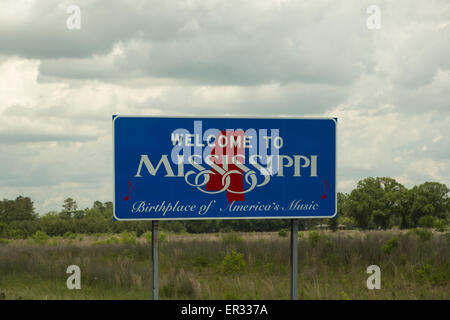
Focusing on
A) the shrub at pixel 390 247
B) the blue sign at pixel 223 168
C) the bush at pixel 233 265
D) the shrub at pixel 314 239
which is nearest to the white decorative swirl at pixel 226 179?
the blue sign at pixel 223 168

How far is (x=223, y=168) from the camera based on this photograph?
417 inches

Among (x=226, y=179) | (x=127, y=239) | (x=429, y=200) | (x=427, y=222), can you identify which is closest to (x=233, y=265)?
(x=226, y=179)

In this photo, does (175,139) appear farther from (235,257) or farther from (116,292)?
(235,257)

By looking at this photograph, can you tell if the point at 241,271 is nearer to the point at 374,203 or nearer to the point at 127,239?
the point at 127,239

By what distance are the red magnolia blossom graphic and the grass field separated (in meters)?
3.33

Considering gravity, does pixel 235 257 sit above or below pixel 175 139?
below

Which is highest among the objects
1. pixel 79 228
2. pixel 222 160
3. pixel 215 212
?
pixel 222 160

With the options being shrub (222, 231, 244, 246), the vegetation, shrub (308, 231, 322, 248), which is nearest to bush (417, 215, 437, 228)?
the vegetation

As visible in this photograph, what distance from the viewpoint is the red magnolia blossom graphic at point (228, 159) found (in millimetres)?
10500

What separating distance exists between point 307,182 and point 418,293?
16.5 feet

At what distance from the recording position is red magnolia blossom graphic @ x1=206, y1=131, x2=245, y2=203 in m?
10.5

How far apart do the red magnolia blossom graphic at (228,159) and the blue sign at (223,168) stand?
0.07 feet

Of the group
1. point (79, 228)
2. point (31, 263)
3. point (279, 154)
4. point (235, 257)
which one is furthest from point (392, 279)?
point (79, 228)

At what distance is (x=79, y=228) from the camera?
6134 centimetres
